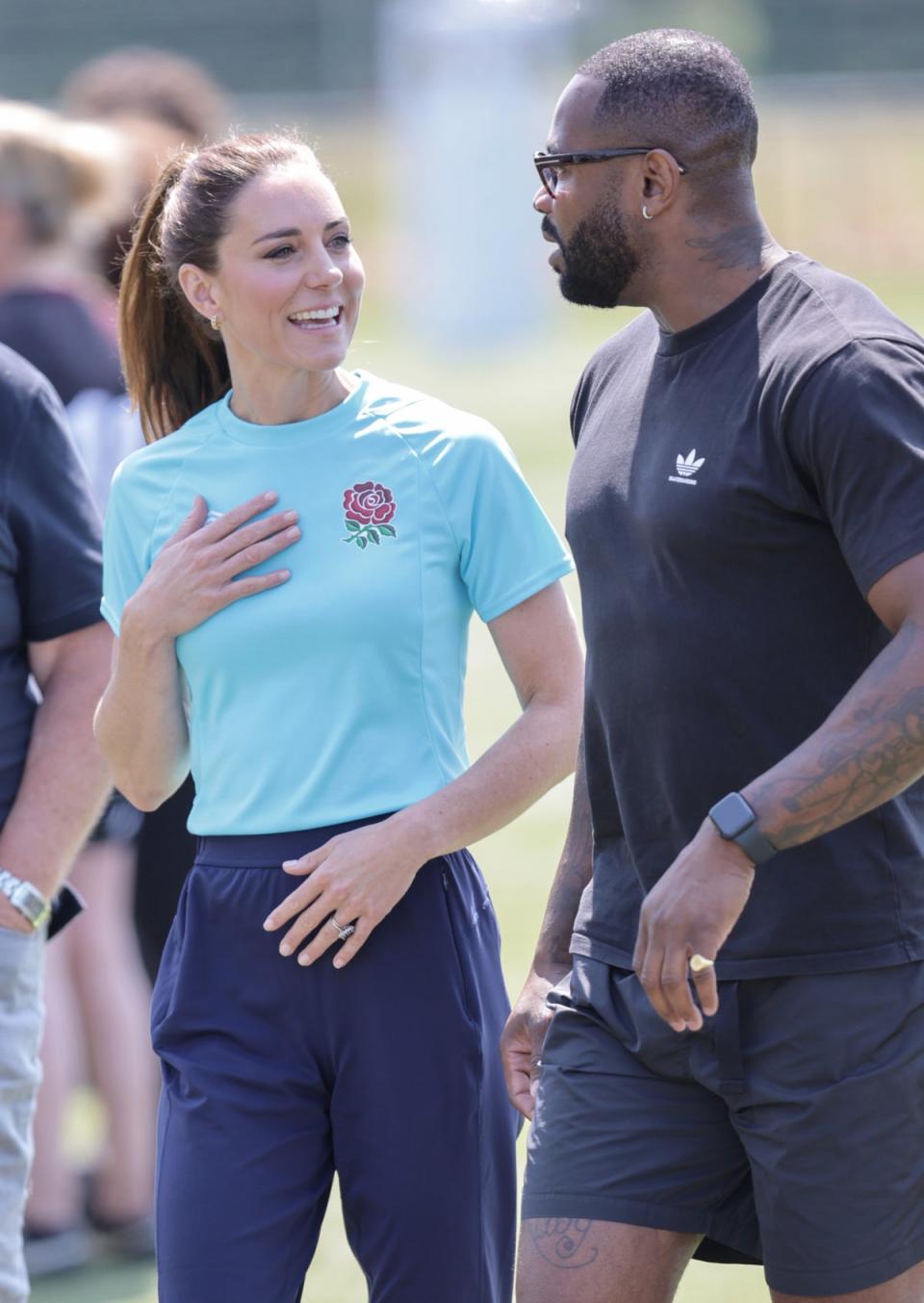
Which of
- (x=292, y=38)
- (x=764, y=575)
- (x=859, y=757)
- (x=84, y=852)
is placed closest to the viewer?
(x=859, y=757)

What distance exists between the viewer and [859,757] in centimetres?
262

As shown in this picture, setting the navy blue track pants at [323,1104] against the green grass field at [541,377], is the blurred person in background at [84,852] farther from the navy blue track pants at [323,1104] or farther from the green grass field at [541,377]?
the navy blue track pants at [323,1104]

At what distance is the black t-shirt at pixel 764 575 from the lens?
2697mm

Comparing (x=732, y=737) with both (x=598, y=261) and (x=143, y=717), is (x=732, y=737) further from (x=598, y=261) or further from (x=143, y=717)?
(x=143, y=717)

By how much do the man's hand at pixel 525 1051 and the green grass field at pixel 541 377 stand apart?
4.57 feet

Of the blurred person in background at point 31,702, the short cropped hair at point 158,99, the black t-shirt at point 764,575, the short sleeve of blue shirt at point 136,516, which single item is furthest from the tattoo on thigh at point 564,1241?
the short cropped hair at point 158,99

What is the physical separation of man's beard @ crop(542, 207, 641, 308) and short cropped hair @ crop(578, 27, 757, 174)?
14 centimetres

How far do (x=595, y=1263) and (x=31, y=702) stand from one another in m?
1.56

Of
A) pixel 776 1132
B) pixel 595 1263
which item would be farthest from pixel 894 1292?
pixel 595 1263

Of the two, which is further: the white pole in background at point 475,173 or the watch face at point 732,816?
the white pole in background at point 475,173

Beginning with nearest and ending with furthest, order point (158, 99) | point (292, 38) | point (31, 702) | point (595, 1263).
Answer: point (595, 1263) < point (31, 702) < point (158, 99) < point (292, 38)

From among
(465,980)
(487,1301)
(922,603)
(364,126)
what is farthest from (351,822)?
(364,126)

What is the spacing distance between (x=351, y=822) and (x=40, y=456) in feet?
3.48

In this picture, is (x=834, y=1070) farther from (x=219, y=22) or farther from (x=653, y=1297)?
(x=219, y=22)
